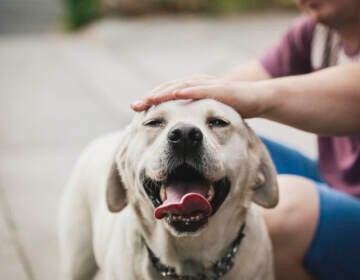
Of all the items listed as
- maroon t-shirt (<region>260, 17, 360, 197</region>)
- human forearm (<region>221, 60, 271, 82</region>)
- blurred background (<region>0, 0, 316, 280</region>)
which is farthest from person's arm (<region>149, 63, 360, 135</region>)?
blurred background (<region>0, 0, 316, 280</region>)

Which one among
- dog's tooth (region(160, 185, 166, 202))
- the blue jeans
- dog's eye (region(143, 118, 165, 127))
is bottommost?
the blue jeans

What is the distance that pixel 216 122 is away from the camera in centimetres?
239

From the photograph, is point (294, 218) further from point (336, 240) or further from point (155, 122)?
point (155, 122)

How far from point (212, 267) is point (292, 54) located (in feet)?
4.33

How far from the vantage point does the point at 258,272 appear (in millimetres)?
2484

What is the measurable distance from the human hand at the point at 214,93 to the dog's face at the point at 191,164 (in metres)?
0.03

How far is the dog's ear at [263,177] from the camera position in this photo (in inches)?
98.5

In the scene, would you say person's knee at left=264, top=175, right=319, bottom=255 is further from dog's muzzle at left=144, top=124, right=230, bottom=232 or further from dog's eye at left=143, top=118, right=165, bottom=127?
dog's eye at left=143, top=118, right=165, bottom=127

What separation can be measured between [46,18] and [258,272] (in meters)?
8.96

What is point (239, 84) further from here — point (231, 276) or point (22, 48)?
point (22, 48)

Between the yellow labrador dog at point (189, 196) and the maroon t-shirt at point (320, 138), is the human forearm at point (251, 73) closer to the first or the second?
the maroon t-shirt at point (320, 138)

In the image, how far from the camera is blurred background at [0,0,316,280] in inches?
169

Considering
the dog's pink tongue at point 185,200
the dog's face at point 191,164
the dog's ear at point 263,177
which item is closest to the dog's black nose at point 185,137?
the dog's face at point 191,164

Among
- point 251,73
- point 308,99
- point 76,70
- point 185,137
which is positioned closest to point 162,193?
point 185,137
